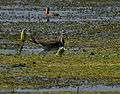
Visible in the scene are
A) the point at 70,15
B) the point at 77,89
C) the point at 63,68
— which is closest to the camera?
the point at 77,89

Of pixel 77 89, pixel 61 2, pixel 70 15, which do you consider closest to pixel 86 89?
pixel 77 89

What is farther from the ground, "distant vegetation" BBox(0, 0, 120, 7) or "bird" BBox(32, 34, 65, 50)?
"bird" BBox(32, 34, 65, 50)

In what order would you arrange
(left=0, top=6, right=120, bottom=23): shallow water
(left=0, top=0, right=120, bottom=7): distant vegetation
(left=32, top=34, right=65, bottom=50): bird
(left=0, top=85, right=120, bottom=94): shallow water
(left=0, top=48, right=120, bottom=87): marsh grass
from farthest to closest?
(left=0, top=0, right=120, bottom=7): distant vegetation → (left=0, top=6, right=120, bottom=23): shallow water → (left=32, top=34, right=65, bottom=50): bird → (left=0, top=48, right=120, bottom=87): marsh grass → (left=0, top=85, right=120, bottom=94): shallow water

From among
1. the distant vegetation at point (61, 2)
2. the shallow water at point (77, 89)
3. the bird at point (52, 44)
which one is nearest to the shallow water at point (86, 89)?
the shallow water at point (77, 89)

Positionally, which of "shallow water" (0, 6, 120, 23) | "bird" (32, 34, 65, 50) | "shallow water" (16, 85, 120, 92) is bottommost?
"shallow water" (0, 6, 120, 23)

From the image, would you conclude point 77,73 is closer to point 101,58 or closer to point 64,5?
point 101,58

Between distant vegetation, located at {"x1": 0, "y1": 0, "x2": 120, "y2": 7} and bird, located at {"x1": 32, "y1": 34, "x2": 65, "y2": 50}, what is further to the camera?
distant vegetation, located at {"x1": 0, "y1": 0, "x2": 120, "y2": 7}

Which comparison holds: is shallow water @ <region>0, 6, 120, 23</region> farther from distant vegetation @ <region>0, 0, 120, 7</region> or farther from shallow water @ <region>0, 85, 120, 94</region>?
shallow water @ <region>0, 85, 120, 94</region>

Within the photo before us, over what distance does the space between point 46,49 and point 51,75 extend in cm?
427

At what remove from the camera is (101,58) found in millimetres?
20109

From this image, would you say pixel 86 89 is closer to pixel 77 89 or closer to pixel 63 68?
pixel 77 89

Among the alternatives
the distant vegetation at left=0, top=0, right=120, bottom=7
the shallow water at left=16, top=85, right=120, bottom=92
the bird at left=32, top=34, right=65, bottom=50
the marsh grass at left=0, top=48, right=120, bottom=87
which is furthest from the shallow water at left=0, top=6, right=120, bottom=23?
the shallow water at left=16, top=85, right=120, bottom=92

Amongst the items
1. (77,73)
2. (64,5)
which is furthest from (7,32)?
(64,5)

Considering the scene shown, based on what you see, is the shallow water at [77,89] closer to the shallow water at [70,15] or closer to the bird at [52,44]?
the bird at [52,44]
